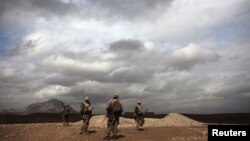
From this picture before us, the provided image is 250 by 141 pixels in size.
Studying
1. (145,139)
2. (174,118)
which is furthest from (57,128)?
(174,118)

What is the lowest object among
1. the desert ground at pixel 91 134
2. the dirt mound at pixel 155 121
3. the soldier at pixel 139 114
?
the desert ground at pixel 91 134

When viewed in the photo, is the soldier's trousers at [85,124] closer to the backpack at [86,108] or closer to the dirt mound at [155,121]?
the backpack at [86,108]

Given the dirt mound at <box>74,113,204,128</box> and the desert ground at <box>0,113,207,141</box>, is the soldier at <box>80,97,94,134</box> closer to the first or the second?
the desert ground at <box>0,113,207,141</box>

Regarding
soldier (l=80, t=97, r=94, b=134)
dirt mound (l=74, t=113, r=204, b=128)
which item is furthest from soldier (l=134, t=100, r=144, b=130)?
dirt mound (l=74, t=113, r=204, b=128)

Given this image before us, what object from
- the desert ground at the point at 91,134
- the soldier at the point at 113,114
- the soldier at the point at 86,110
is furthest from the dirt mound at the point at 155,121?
the soldier at the point at 113,114

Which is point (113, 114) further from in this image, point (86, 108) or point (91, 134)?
point (86, 108)

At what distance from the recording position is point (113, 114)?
26906mm

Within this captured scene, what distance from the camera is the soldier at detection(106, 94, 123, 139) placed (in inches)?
1053

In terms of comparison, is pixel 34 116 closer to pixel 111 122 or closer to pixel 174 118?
pixel 174 118

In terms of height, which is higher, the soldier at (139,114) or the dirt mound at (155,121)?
the soldier at (139,114)

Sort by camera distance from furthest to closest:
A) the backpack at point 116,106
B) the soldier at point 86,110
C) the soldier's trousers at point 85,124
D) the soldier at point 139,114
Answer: the soldier at point 139,114
the soldier at point 86,110
the soldier's trousers at point 85,124
the backpack at point 116,106

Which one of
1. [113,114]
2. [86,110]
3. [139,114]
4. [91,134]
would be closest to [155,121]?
[139,114]

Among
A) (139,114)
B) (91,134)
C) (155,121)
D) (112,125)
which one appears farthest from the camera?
(155,121)

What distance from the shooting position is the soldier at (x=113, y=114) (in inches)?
1053
